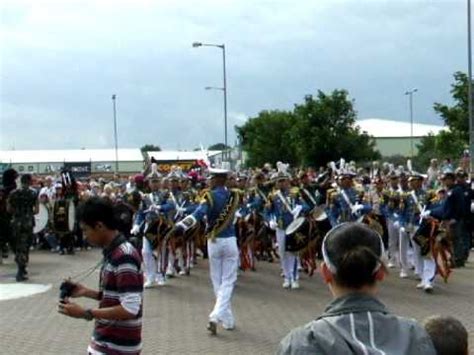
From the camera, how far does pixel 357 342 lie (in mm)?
2445

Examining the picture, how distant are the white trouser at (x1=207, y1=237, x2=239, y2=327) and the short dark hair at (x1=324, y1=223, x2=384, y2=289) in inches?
286

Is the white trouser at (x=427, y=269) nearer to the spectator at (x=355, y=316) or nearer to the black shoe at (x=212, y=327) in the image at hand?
the black shoe at (x=212, y=327)

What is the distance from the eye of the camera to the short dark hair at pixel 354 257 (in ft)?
8.39

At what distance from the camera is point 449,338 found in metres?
3.10

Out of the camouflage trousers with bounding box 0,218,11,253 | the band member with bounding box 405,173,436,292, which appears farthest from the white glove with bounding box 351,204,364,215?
the camouflage trousers with bounding box 0,218,11,253

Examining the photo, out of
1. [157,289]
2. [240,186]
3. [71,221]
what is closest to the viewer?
[157,289]

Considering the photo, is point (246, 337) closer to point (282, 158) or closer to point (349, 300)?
point (349, 300)

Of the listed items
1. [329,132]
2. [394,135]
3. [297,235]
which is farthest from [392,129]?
[297,235]

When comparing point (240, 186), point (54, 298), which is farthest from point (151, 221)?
point (240, 186)

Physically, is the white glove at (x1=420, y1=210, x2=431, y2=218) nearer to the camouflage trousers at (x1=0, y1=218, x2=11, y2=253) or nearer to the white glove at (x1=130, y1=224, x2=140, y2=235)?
the white glove at (x1=130, y1=224, x2=140, y2=235)

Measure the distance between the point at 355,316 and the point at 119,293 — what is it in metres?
2.10

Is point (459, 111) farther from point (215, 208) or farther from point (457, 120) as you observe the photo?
point (215, 208)

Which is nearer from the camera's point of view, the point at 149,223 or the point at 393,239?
the point at 149,223

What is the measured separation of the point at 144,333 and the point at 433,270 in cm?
527
